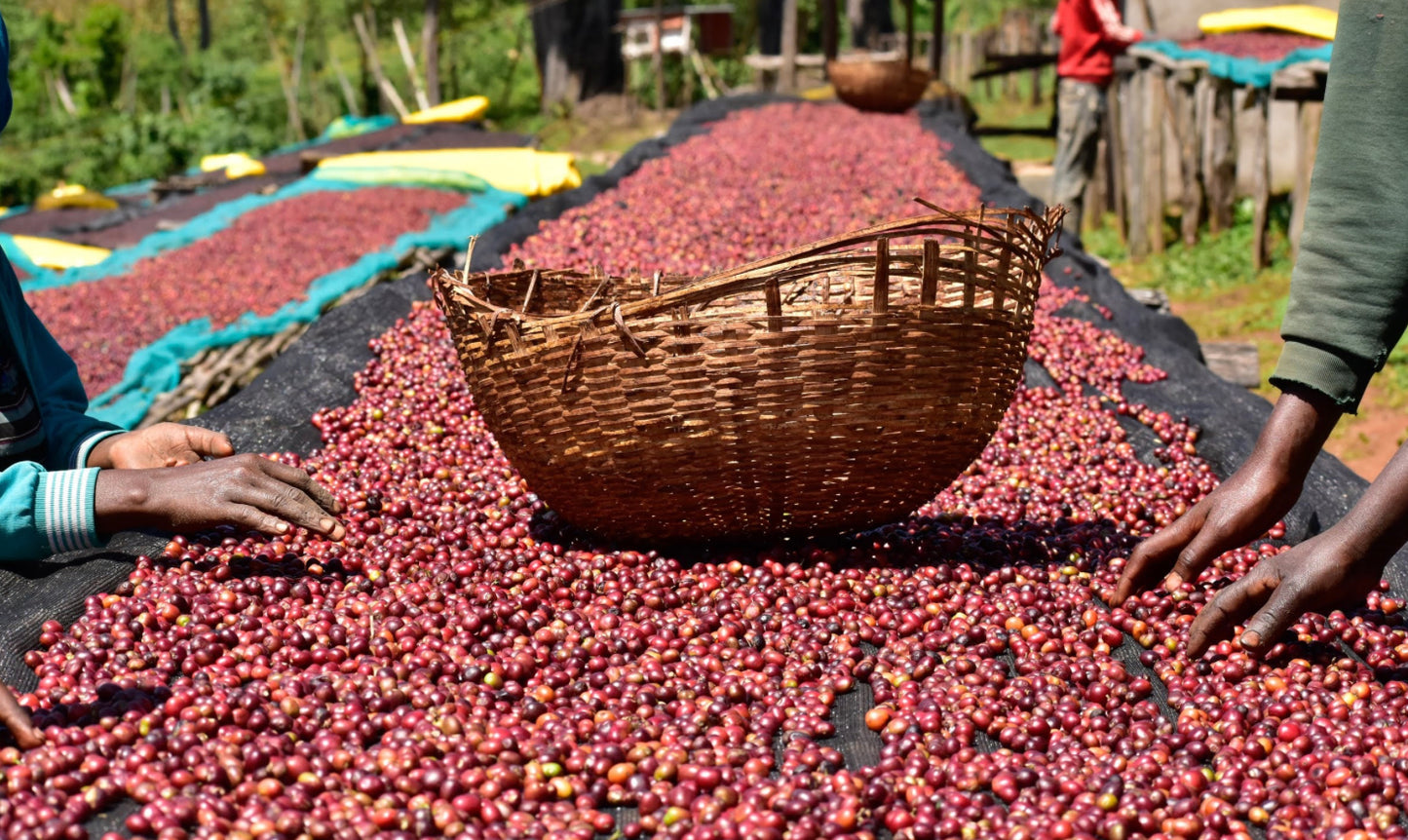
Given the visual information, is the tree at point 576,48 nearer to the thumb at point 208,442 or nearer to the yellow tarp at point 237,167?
the yellow tarp at point 237,167

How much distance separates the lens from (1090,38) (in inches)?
441

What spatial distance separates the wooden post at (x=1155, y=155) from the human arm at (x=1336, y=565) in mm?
9856

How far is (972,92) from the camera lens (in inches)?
1008

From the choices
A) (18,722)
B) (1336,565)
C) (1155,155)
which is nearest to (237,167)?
(1155,155)

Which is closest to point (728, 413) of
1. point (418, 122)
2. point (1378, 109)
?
point (1378, 109)

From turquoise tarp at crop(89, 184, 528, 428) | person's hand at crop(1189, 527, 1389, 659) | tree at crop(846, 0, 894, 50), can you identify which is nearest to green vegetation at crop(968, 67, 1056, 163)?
tree at crop(846, 0, 894, 50)

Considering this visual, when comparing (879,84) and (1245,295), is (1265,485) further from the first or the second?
(879,84)

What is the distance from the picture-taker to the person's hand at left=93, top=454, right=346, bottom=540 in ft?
9.51

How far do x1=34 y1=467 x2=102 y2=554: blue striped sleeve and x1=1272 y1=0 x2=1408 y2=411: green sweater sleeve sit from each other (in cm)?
284

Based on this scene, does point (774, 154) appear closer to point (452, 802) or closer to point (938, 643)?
point (938, 643)

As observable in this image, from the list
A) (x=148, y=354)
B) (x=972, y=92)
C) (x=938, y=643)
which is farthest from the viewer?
(x=972, y=92)

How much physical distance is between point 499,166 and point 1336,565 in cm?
1054

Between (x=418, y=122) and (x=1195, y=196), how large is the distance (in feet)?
38.8

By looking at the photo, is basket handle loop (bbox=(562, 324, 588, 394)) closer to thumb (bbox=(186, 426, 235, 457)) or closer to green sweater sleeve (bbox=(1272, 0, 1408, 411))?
thumb (bbox=(186, 426, 235, 457))
